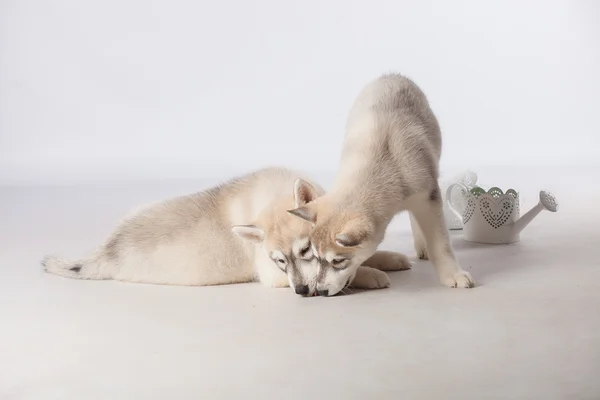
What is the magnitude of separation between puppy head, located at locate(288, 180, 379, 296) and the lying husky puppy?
0.83 ft

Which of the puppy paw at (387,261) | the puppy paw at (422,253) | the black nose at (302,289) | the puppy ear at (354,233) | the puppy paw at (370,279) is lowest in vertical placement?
the puppy paw at (422,253)

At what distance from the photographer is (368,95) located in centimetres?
396

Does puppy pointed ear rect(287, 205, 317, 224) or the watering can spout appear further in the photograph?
the watering can spout

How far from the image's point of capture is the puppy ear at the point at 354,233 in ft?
9.85

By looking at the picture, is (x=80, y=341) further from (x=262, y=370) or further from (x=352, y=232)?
(x=352, y=232)

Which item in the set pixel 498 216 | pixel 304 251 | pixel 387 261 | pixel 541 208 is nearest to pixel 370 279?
pixel 387 261

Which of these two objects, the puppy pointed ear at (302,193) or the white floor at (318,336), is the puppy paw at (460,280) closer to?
the white floor at (318,336)

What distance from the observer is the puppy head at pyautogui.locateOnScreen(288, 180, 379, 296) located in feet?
9.92

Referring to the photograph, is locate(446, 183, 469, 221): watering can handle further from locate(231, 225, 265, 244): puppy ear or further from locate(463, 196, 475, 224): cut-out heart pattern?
locate(231, 225, 265, 244): puppy ear

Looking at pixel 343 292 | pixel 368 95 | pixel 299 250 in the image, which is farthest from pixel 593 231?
pixel 299 250

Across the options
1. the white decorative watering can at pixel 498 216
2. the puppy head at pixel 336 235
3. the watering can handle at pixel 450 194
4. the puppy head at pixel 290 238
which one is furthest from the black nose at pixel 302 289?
the watering can handle at pixel 450 194

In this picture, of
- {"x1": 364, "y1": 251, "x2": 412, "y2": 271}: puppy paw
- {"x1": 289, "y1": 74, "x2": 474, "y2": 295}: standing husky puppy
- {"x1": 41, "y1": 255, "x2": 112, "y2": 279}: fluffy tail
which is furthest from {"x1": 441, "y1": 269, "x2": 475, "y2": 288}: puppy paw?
{"x1": 41, "y1": 255, "x2": 112, "y2": 279}: fluffy tail

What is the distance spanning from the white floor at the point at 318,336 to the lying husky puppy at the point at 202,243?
8cm

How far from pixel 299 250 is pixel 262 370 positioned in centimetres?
75
